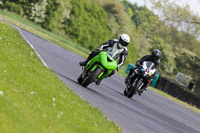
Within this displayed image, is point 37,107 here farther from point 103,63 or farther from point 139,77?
point 139,77

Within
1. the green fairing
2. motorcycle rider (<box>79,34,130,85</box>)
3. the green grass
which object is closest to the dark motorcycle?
motorcycle rider (<box>79,34,130,85</box>)

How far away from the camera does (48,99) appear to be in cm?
736

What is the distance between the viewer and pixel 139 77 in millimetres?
15594

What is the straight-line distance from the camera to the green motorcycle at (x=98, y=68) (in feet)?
39.6

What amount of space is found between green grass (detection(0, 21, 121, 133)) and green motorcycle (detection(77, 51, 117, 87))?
2.46m

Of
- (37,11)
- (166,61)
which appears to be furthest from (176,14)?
(166,61)

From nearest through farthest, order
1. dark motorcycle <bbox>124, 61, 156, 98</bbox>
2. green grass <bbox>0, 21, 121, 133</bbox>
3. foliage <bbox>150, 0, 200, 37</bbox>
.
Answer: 1. green grass <bbox>0, 21, 121, 133</bbox>
2. dark motorcycle <bbox>124, 61, 156, 98</bbox>
3. foliage <bbox>150, 0, 200, 37</bbox>

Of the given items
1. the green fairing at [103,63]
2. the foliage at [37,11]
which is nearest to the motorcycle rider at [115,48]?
the green fairing at [103,63]

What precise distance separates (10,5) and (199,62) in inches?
761

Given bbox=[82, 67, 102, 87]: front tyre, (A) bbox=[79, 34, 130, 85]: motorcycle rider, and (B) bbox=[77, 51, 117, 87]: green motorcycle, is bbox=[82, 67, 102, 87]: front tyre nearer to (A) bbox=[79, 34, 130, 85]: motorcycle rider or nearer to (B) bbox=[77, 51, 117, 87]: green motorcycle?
(B) bbox=[77, 51, 117, 87]: green motorcycle

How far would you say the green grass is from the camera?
17.6 ft

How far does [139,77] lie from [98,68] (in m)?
3.76

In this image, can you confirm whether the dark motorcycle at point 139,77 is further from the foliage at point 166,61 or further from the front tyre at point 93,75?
the foliage at point 166,61

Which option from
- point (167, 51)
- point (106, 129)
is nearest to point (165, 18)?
point (106, 129)
